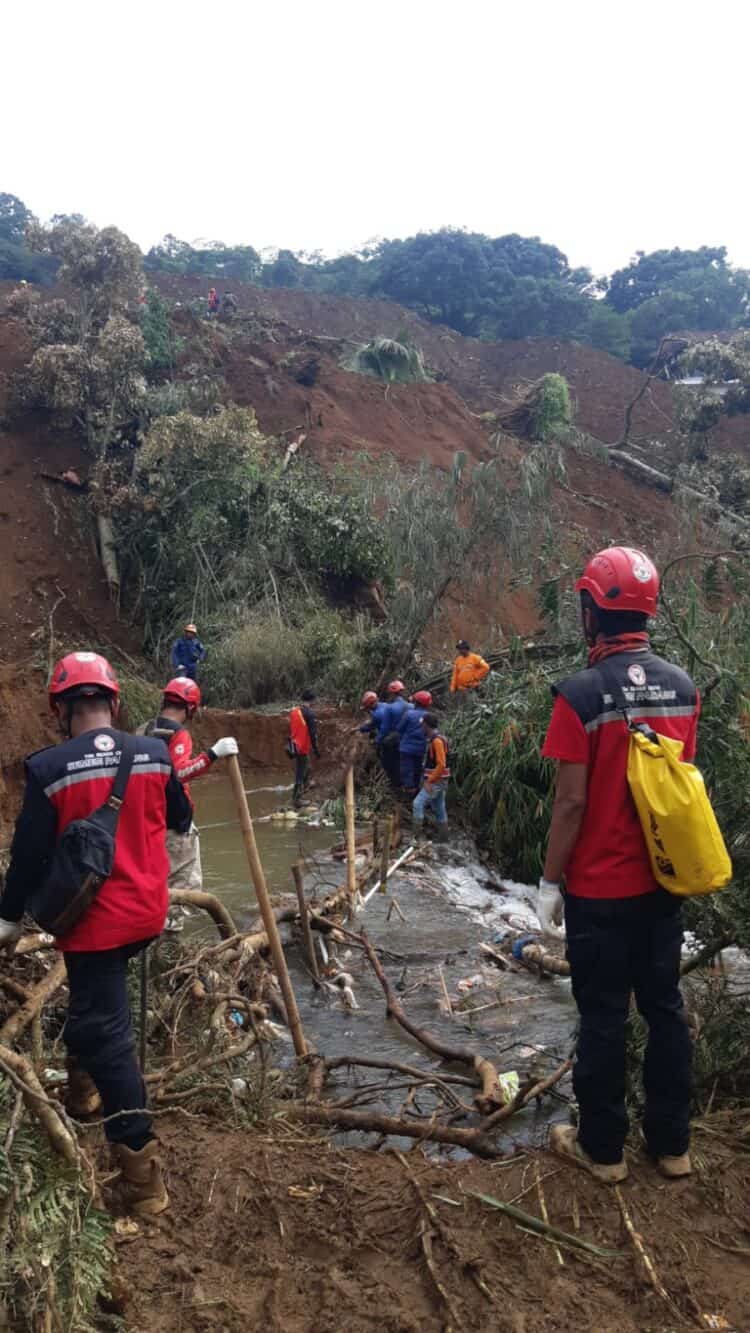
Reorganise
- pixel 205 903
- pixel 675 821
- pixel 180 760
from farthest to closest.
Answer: pixel 180 760 → pixel 205 903 → pixel 675 821

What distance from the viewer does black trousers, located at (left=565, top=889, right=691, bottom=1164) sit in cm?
307

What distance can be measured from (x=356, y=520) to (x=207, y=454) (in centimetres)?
338

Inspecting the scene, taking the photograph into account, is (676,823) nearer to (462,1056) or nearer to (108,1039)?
(108,1039)

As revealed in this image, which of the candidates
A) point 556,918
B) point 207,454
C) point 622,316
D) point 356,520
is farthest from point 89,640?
A: point 622,316

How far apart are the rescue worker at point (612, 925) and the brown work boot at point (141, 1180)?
1.29 meters

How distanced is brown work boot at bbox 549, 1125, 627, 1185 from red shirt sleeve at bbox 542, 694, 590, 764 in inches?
49.1

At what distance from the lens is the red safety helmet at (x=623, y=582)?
10.6 feet

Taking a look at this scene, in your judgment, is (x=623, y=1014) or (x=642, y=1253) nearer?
(x=642, y=1253)

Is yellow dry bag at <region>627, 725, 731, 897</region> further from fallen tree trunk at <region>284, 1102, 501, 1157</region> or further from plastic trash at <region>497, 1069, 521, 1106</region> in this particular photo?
plastic trash at <region>497, 1069, 521, 1106</region>

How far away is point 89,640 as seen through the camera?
20.2 metres

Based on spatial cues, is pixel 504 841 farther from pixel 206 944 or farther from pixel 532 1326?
pixel 532 1326

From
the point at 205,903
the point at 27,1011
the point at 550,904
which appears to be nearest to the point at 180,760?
the point at 205,903

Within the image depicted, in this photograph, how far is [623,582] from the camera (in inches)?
127

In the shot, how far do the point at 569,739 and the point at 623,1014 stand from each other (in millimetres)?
887
